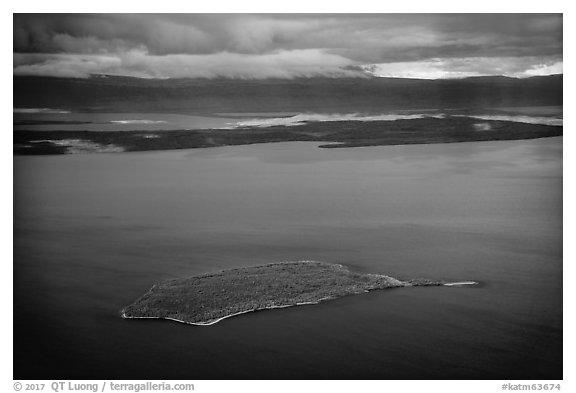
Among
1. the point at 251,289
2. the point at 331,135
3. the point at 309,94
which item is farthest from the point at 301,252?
the point at 309,94

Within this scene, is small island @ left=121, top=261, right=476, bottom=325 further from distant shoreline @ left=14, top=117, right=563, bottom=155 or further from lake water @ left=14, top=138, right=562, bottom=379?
distant shoreline @ left=14, top=117, right=563, bottom=155

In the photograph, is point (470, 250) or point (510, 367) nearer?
point (510, 367)

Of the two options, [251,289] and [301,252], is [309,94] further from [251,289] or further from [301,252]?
[251,289]

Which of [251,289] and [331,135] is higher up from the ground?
[331,135]

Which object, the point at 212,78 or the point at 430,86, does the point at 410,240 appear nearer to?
the point at 430,86

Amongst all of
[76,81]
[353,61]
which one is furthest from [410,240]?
[76,81]

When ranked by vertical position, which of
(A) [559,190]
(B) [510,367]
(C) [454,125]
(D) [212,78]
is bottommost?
(B) [510,367]
